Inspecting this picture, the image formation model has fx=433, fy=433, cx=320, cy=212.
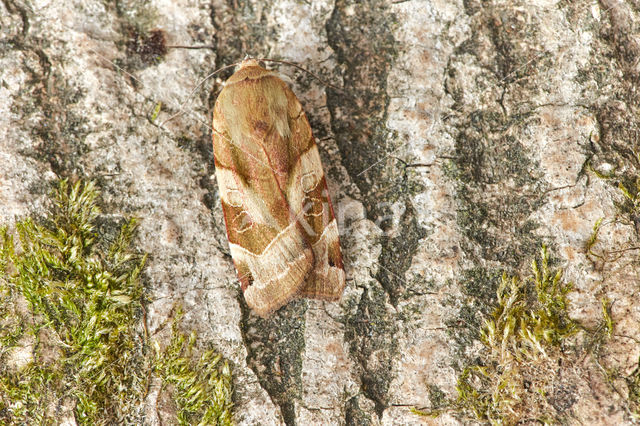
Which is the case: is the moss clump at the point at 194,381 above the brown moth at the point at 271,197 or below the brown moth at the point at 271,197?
below

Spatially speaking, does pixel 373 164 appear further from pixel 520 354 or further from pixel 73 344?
pixel 73 344

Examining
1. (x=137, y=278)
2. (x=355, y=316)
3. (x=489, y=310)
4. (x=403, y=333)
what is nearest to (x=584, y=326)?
(x=489, y=310)

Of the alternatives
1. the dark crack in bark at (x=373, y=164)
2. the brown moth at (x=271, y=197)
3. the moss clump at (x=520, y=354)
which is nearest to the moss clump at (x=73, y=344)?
the brown moth at (x=271, y=197)

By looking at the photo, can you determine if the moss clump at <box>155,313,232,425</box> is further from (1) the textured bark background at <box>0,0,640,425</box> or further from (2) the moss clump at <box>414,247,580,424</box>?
(2) the moss clump at <box>414,247,580,424</box>

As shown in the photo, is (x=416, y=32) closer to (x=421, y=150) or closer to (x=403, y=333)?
(x=421, y=150)

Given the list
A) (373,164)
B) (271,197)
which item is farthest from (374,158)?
(271,197)

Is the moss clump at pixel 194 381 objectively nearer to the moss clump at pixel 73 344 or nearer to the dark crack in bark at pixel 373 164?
the moss clump at pixel 73 344
